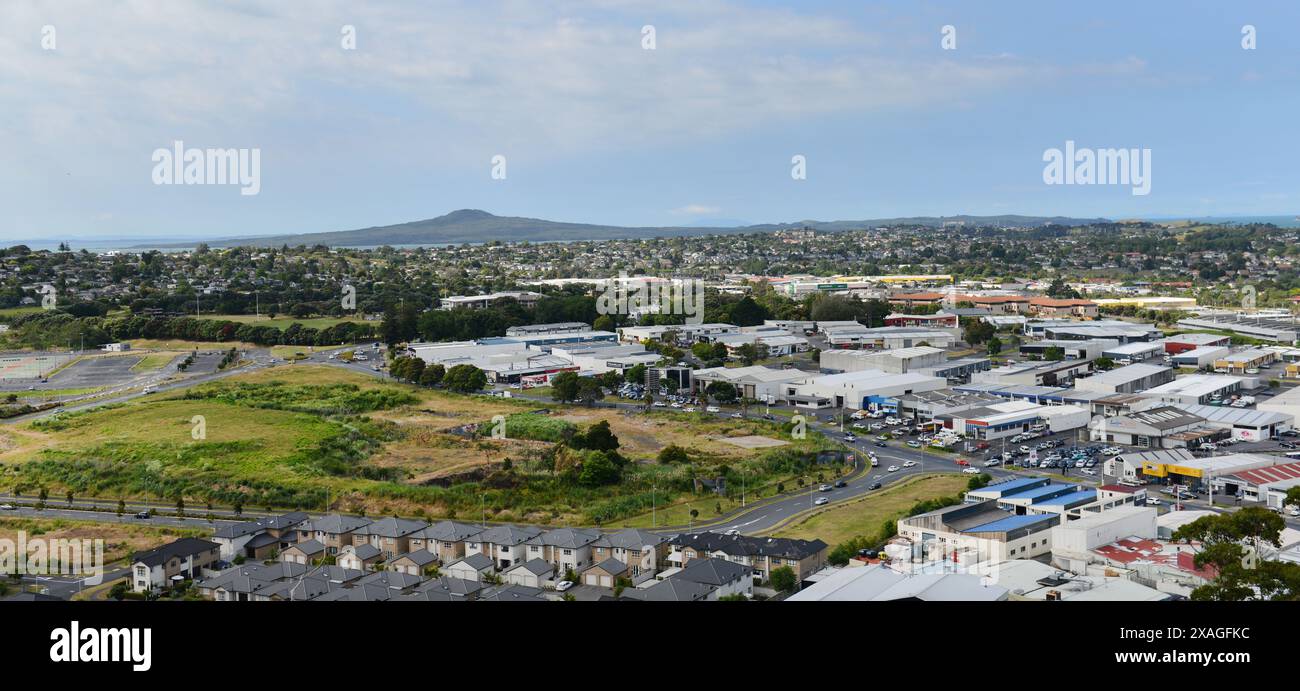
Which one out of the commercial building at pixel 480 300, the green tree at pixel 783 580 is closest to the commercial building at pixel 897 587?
the green tree at pixel 783 580

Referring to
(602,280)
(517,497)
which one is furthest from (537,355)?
(602,280)

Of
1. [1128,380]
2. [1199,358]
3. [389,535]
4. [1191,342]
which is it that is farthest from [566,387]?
[1191,342]

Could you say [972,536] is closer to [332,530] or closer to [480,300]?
[332,530]
